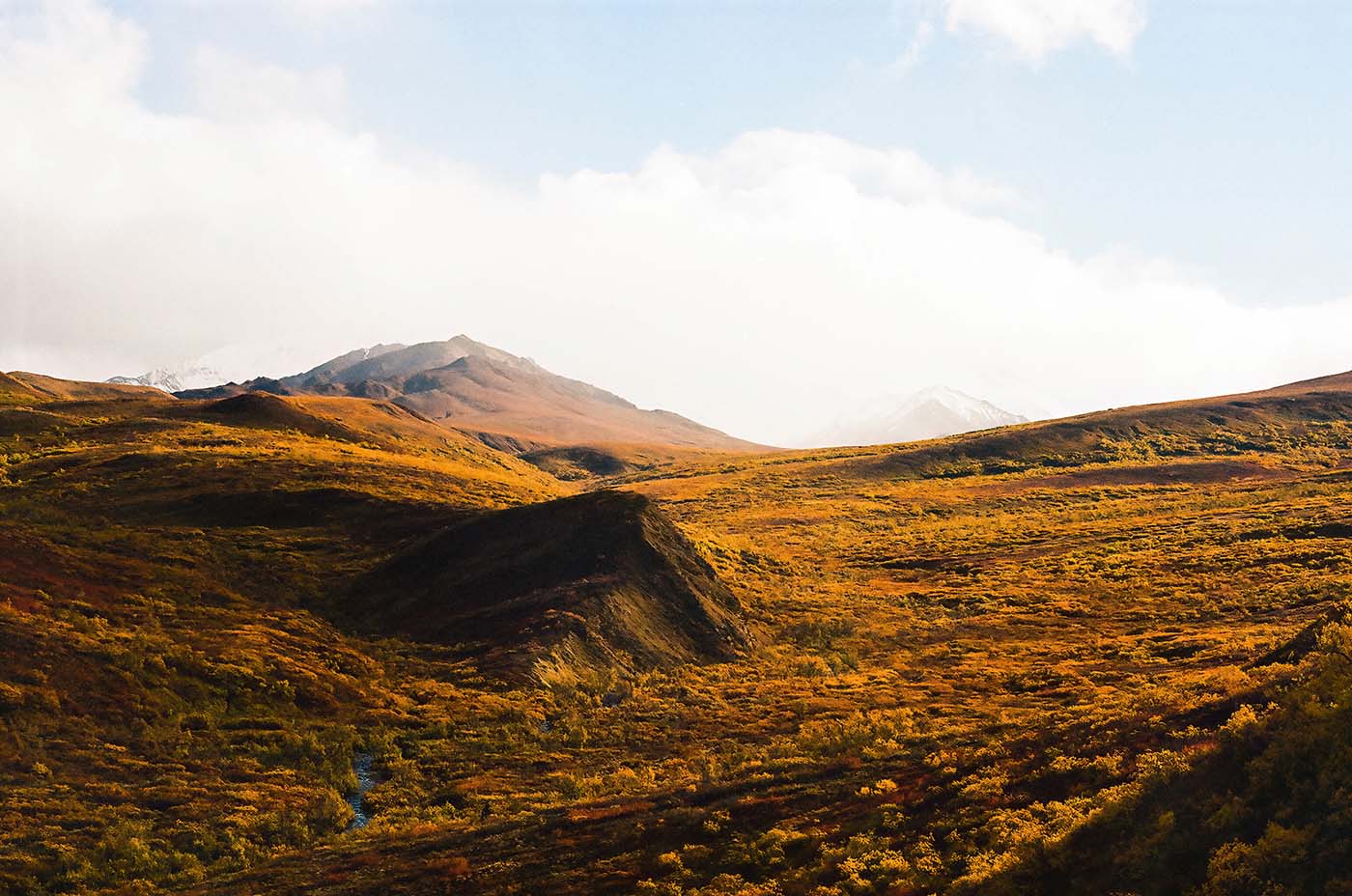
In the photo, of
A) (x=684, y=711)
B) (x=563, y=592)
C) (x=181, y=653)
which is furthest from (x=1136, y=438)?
(x=181, y=653)

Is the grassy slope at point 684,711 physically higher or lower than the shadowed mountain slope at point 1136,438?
lower

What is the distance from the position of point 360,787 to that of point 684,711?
15.8 metres

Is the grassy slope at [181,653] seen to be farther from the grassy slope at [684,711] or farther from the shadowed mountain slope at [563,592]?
the shadowed mountain slope at [563,592]

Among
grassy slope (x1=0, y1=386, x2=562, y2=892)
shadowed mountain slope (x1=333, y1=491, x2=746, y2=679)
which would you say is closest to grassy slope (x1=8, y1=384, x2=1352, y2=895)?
grassy slope (x1=0, y1=386, x2=562, y2=892)

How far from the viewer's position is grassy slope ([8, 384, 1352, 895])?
23.8 m

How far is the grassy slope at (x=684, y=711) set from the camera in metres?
23.8

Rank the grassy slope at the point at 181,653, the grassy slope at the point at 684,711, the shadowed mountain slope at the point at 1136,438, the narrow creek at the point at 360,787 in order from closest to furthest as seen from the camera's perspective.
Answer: the grassy slope at the point at 684,711 < the grassy slope at the point at 181,653 < the narrow creek at the point at 360,787 < the shadowed mountain slope at the point at 1136,438

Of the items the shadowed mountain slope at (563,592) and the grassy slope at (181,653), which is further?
the shadowed mountain slope at (563,592)

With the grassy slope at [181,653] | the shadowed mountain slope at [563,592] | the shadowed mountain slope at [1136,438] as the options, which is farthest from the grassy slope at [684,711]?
the shadowed mountain slope at [1136,438]

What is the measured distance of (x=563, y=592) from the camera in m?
56.2

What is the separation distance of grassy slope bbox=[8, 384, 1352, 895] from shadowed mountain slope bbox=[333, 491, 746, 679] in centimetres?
265

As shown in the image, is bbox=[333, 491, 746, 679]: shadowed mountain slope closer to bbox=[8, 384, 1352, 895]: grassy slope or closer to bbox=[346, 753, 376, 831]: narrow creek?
bbox=[8, 384, 1352, 895]: grassy slope

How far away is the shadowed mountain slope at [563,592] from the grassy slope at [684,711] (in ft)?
8.69

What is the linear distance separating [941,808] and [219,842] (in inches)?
902
